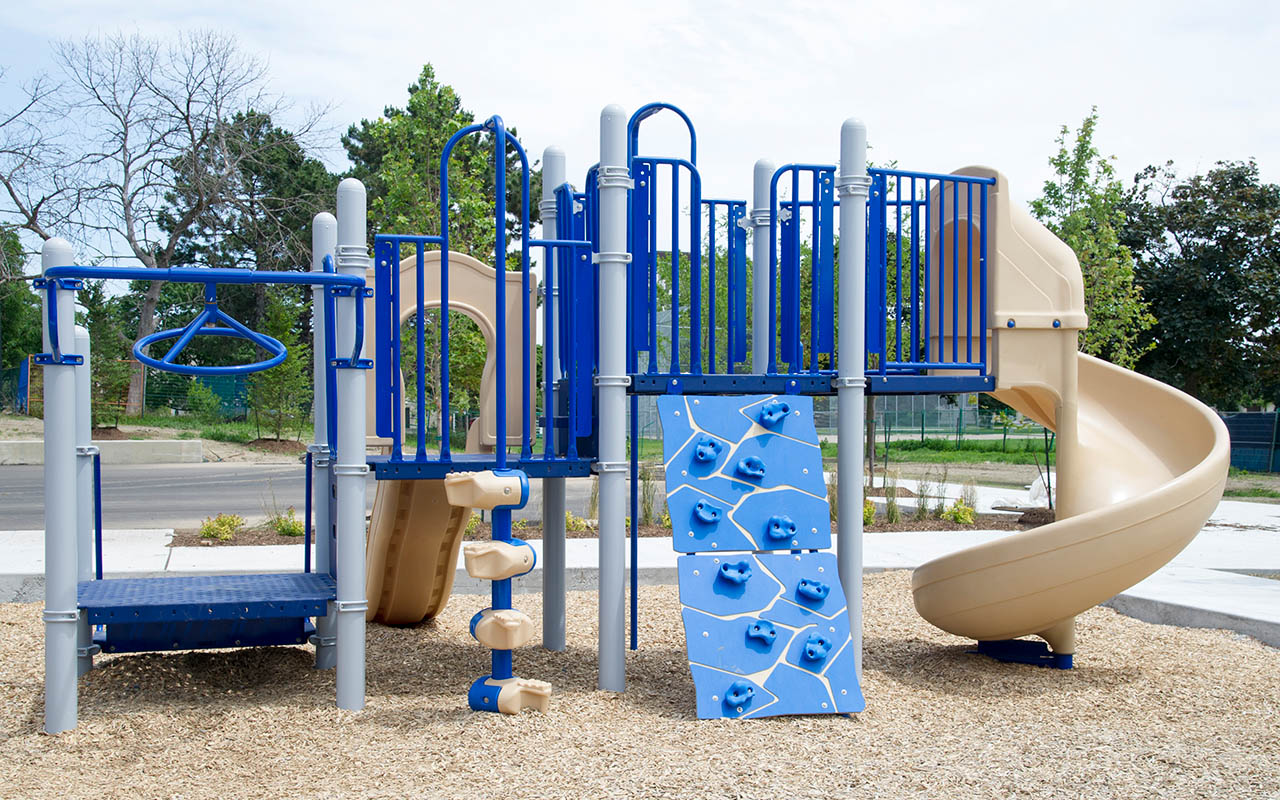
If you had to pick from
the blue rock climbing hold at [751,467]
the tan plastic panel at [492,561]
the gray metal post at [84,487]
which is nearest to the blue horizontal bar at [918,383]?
the blue rock climbing hold at [751,467]

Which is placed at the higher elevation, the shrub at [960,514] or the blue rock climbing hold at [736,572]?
the blue rock climbing hold at [736,572]

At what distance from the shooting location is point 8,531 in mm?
11023

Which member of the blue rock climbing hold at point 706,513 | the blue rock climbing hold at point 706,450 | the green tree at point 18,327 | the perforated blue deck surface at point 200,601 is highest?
the green tree at point 18,327

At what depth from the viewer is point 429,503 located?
19.9ft

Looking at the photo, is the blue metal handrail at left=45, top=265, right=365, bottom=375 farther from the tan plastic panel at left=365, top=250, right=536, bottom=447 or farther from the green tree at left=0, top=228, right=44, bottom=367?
the green tree at left=0, top=228, right=44, bottom=367

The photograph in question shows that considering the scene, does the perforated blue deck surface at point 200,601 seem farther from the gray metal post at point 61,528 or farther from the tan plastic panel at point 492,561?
the tan plastic panel at point 492,561

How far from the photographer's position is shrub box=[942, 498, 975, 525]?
498 inches

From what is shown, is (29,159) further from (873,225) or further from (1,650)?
(873,225)

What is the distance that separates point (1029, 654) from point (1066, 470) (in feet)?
3.66

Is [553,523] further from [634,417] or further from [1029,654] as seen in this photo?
[1029,654]

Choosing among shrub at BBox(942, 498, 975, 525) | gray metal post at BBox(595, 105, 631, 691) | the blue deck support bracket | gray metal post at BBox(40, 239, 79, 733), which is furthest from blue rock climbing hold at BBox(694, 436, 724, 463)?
shrub at BBox(942, 498, 975, 525)

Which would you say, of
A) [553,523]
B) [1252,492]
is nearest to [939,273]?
[553,523]

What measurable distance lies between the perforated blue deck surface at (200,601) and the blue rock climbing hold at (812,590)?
2.22m

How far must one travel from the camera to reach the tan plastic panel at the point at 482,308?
213 inches
